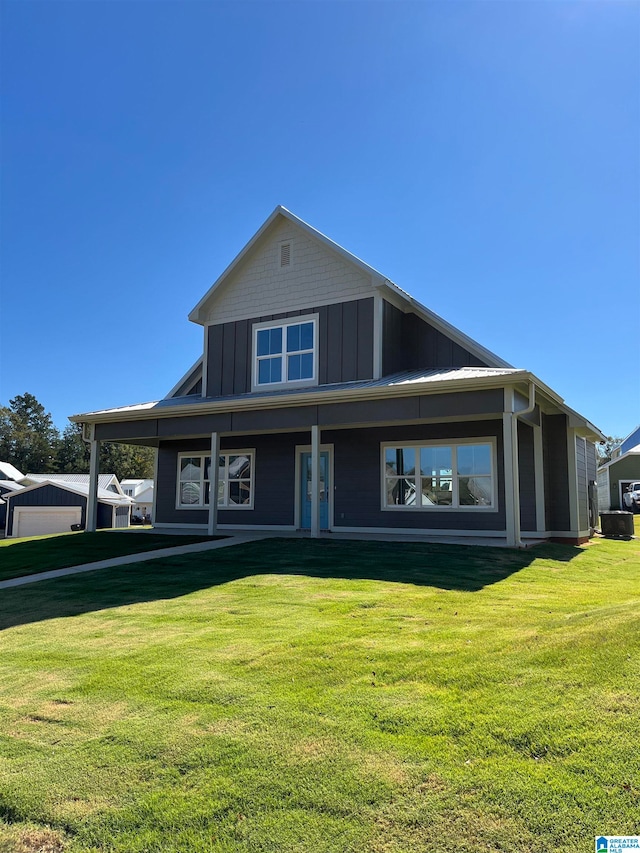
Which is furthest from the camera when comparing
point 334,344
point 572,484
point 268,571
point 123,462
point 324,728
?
point 123,462

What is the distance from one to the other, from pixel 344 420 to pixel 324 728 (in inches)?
392

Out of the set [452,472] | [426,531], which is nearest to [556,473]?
[452,472]

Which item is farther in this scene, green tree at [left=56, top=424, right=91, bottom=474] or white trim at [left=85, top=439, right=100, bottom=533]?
green tree at [left=56, top=424, right=91, bottom=474]

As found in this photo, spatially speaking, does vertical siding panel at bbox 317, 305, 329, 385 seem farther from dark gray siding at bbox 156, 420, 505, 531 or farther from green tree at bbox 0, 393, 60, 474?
green tree at bbox 0, 393, 60, 474

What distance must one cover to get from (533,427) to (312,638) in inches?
405

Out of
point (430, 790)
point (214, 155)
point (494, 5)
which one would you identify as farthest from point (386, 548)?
point (214, 155)

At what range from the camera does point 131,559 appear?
1191cm

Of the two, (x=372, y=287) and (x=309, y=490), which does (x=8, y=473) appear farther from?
(x=372, y=287)

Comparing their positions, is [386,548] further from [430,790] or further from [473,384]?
[430,790]

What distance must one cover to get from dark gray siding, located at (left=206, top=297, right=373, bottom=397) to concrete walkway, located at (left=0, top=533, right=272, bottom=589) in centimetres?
470

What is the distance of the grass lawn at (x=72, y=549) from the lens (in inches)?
461

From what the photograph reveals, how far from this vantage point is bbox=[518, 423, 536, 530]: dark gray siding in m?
14.0

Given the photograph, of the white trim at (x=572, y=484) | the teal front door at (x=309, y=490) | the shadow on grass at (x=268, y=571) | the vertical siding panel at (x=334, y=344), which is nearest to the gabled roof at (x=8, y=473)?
the teal front door at (x=309, y=490)

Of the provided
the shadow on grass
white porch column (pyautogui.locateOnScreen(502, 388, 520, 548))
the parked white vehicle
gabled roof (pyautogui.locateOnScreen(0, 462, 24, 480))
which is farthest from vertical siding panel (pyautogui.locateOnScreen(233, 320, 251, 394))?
gabled roof (pyautogui.locateOnScreen(0, 462, 24, 480))
